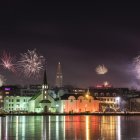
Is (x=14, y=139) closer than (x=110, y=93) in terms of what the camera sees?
Yes

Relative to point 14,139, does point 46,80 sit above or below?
above

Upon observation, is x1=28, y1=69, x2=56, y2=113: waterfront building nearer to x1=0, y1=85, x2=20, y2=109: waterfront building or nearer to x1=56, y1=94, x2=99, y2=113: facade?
x1=56, y1=94, x2=99, y2=113: facade

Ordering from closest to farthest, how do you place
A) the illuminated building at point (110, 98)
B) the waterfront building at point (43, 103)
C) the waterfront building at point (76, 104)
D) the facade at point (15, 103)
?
the waterfront building at point (76, 104) < the waterfront building at point (43, 103) < the illuminated building at point (110, 98) < the facade at point (15, 103)

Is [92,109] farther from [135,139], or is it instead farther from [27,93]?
[135,139]

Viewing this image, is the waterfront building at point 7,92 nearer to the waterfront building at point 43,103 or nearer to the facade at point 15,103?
the facade at point 15,103

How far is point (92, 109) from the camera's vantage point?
14075cm

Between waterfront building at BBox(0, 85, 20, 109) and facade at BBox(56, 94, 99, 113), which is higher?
waterfront building at BBox(0, 85, 20, 109)

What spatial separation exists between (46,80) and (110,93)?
2272 centimetres

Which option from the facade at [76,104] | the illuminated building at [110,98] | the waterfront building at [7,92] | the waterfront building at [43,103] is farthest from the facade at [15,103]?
the illuminated building at [110,98]

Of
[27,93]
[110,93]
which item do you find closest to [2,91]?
[27,93]

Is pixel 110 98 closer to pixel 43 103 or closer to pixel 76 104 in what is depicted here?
pixel 76 104

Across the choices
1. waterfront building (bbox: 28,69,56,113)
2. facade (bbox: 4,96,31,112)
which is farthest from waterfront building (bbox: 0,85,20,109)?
waterfront building (bbox: 28,69,56,113)

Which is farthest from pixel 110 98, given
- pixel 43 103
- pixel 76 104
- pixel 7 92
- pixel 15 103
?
pixel 7 92

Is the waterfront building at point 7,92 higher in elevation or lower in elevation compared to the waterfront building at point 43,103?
higher
